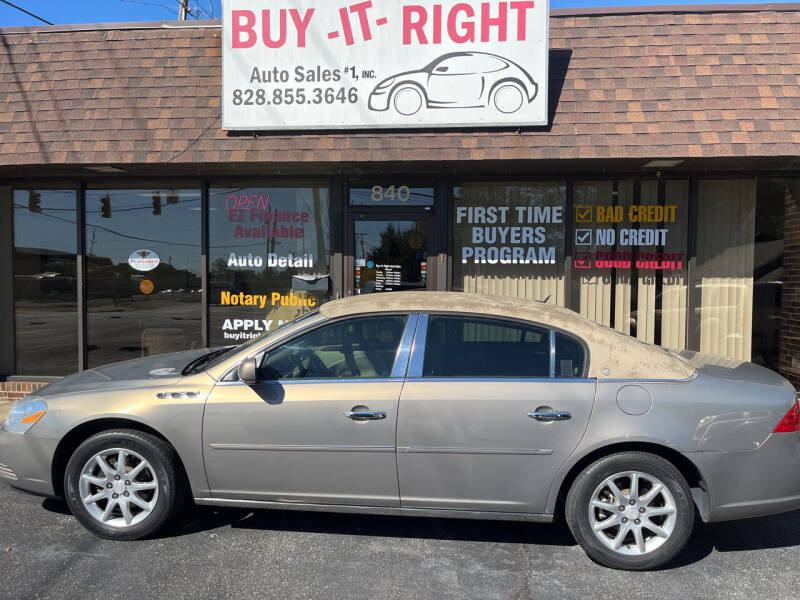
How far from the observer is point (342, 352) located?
3.87m

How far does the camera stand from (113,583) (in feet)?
10.6

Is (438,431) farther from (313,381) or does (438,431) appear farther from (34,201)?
(34,201)

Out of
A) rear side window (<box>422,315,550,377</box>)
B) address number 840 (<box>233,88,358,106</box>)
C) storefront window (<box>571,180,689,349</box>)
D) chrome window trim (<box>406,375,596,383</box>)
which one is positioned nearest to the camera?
chrome window trim (<box>406,375,596,383</box>)

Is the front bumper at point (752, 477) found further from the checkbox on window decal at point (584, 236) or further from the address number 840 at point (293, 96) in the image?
the address number 840 at point (293, 96)

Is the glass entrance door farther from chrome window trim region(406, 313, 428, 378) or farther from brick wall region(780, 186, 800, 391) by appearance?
brick wall region(780, 186, 800, 391)

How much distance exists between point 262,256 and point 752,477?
582cm

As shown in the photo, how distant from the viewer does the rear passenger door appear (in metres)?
3.45

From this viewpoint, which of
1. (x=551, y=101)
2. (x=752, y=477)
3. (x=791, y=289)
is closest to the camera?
(x=752, y=477)

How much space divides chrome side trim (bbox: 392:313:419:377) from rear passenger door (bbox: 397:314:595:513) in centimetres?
8

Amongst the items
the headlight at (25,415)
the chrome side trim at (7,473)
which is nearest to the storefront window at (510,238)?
the headlight at (25,415)

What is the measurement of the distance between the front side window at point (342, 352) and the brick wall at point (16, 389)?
5.40 metres

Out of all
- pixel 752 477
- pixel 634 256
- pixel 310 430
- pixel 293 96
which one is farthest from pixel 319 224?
pixel 752 477

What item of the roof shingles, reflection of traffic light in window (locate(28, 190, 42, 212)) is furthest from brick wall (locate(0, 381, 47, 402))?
the roof shingles

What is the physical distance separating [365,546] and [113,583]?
141cm
